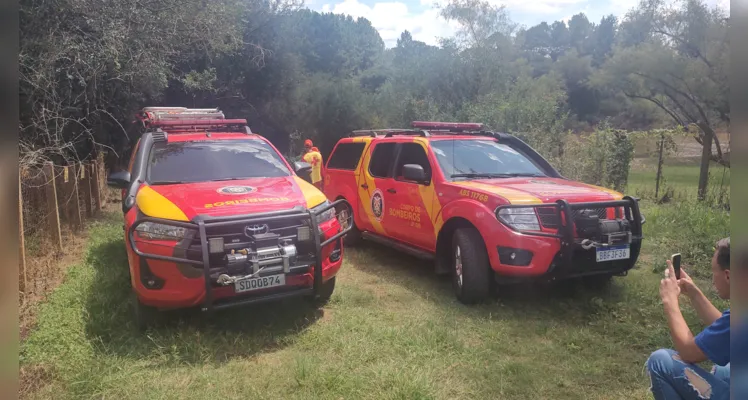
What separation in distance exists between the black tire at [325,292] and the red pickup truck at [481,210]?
30.7 inches

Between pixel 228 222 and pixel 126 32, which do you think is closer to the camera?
pixel 228 222

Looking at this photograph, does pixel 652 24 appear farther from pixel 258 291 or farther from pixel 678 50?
pixel 258 291

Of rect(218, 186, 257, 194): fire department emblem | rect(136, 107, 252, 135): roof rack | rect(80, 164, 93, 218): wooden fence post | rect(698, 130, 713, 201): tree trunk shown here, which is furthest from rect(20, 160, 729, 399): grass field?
rect(698, 130, 713, 201): tree trunk

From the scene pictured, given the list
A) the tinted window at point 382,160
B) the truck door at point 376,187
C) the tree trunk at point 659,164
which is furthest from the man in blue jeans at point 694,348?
the tree trunk at point 659,164

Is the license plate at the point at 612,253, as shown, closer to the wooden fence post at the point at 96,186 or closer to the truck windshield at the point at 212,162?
the truck windshield at the point at 212,162

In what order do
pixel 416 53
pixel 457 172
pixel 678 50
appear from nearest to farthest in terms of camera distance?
pixel 457 172
pixel 678 50
pixel 416 53

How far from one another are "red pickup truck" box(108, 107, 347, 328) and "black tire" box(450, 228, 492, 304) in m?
1.27

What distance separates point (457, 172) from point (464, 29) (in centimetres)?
1520

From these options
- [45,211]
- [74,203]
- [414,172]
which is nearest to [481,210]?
[414,172]

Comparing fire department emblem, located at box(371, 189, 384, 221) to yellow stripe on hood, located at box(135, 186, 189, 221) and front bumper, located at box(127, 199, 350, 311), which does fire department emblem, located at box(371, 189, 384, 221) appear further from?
yellow stripe on hood, located at box(135, 186, 189, 221)

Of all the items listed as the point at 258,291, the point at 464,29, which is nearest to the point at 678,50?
the point at 464,29

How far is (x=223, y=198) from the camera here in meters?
4.43

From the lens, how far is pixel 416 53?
2423 centimetres

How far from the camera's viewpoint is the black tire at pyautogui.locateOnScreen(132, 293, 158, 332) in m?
4.29
